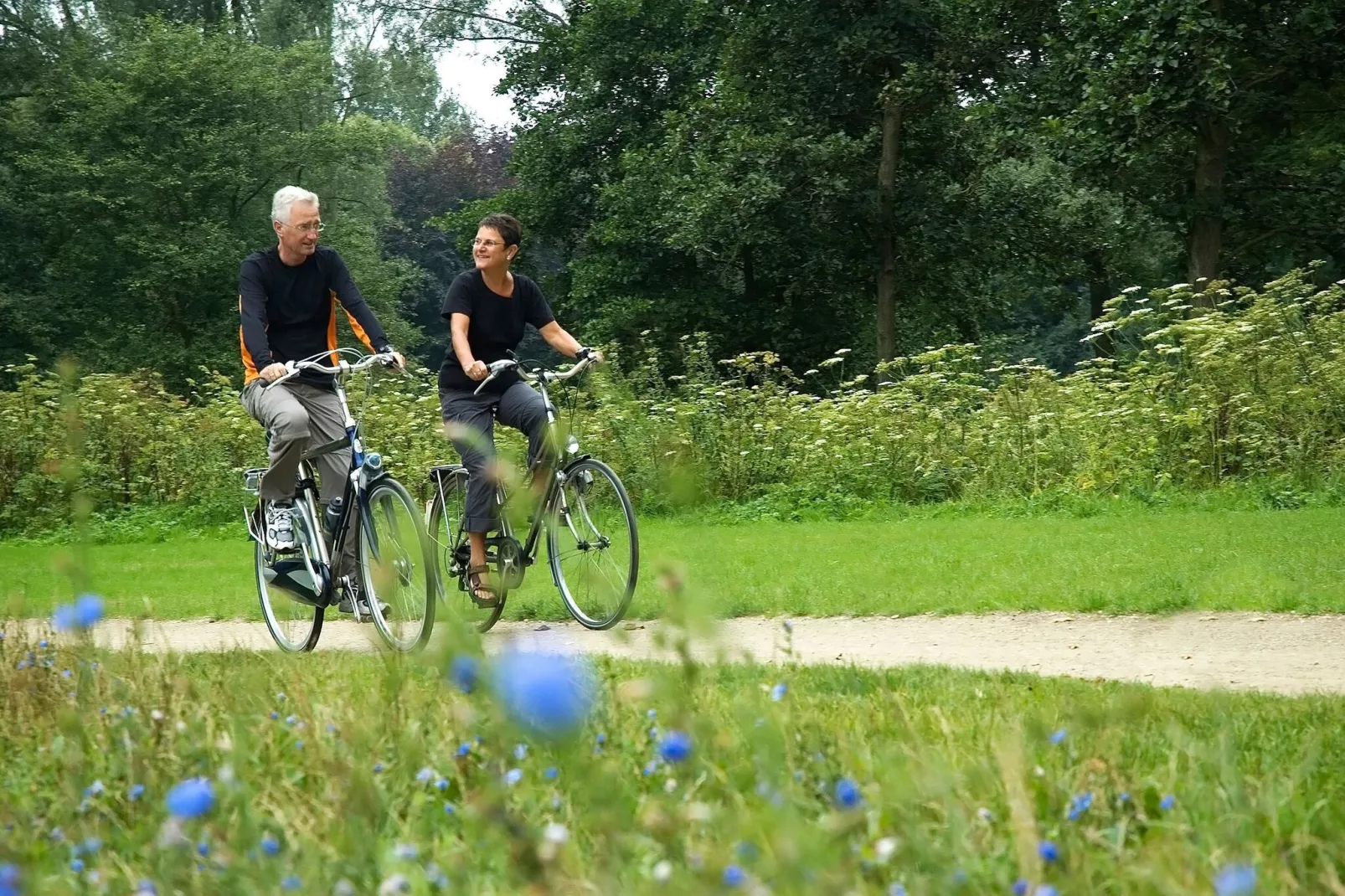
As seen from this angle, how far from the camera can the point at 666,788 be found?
3.30 metres

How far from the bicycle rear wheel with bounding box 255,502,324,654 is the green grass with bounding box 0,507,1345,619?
2.02ft

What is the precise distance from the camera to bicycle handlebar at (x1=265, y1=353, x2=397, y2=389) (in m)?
6.93

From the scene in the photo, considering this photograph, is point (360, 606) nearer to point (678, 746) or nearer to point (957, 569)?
point (957, 569)

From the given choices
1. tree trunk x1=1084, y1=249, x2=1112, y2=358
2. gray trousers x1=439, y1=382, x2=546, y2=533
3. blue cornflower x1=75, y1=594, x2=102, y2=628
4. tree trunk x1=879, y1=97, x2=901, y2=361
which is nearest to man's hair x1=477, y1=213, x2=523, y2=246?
gray trousers x1=439, y1=382, x2=546, y2=533

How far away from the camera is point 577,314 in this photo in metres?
34.7

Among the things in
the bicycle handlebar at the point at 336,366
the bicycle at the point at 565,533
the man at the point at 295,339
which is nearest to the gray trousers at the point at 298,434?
the man at the point at 295,339

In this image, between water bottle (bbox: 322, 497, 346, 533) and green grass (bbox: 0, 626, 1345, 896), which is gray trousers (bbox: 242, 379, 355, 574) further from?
green grass (bbox: 0, 626, 1345, 896)

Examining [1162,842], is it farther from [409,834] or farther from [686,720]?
[409,834]

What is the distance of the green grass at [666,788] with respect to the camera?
2.38 meters

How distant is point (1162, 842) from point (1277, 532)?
7.43 m

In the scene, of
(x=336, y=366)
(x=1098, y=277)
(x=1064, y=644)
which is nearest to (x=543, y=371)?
(x=336, y=366)

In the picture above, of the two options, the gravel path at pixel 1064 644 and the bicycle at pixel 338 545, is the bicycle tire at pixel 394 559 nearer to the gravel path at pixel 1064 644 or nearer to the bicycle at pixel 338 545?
the bicycle at pixel 338 545

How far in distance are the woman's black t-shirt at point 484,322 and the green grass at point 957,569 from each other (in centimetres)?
147

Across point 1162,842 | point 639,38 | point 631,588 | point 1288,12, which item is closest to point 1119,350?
point 631,588
